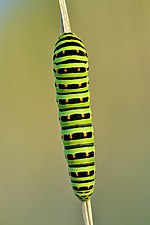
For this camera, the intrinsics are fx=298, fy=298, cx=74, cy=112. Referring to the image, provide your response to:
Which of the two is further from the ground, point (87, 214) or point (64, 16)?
point (64, 16)

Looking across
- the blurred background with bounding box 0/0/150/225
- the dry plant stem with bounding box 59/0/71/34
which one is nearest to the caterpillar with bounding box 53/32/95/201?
the dry plant stem with bounding box 59/0/71/34

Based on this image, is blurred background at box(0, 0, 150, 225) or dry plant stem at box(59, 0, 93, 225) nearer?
dry plant stem at box(59, 0, 93, 225)

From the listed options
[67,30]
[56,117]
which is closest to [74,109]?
[67,30]

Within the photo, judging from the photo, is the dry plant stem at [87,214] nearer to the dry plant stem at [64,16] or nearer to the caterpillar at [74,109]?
the caterpillar at [74,109]

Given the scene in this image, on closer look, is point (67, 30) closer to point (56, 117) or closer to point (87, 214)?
point (87, 214)

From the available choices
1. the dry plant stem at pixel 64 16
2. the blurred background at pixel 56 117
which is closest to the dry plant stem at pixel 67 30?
the dry plant stem at pixel 64 16

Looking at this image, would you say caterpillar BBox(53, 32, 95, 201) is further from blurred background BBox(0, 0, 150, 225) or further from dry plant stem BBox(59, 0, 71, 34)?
blurred background BBox(0, 0, 150, 225)
